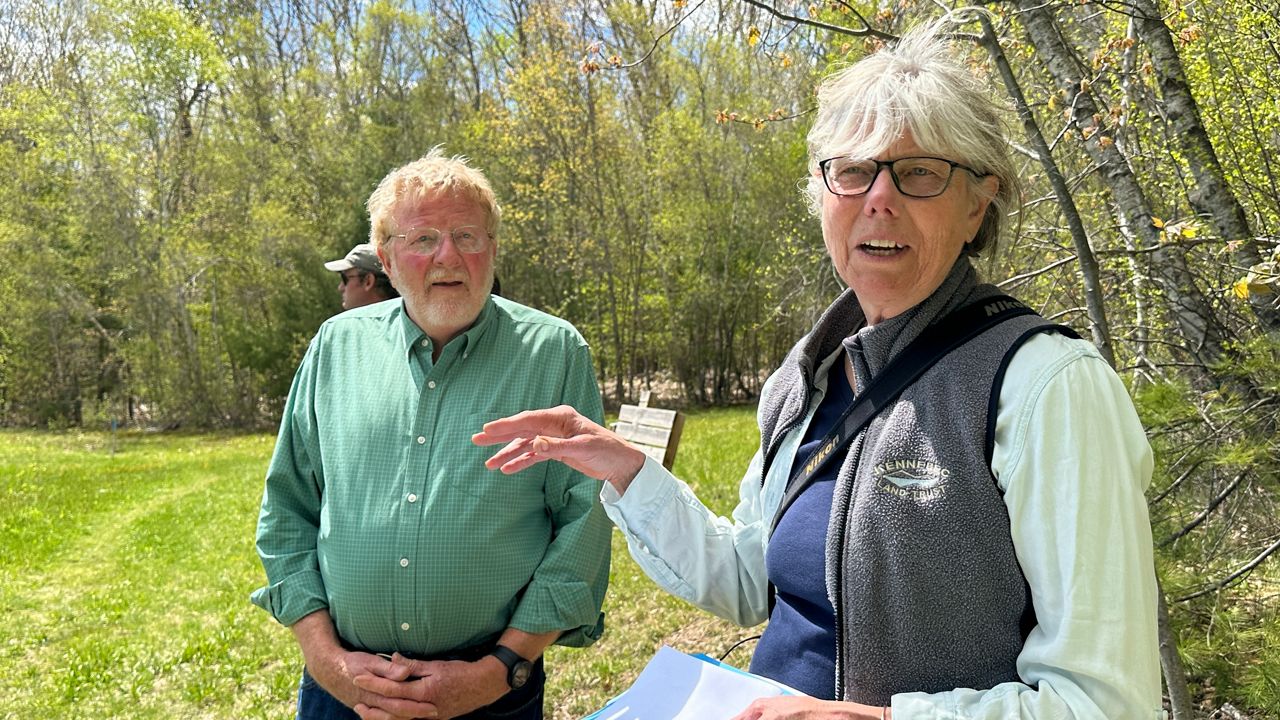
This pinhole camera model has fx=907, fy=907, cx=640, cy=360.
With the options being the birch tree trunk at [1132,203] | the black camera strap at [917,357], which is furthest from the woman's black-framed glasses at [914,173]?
the birch tree trunk at [1132,203]

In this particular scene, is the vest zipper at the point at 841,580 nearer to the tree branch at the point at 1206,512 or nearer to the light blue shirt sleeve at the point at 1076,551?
the light blue shirt sleeve at the point at 1076,551

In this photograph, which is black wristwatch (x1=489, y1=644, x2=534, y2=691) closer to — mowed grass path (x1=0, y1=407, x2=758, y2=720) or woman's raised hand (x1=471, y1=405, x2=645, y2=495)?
woman's raised hand (x1=471, y1=405, x2=645, y2=495)

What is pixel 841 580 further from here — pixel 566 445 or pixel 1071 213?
pixel 1071 213

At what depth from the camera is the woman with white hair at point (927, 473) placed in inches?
48.2

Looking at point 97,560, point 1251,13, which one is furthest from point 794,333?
point 1251,13

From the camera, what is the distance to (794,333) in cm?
2258

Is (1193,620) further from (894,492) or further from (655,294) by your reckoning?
(655,294)

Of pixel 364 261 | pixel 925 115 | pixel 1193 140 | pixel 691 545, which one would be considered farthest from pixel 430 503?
pixel 1193 140

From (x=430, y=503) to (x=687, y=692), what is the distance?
3.53 ft

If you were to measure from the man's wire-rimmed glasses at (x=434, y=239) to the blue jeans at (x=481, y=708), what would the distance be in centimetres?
120

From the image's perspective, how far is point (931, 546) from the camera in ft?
4.29

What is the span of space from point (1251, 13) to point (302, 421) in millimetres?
4118

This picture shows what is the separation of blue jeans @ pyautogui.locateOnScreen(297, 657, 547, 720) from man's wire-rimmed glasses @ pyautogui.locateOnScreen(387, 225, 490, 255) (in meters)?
1.20

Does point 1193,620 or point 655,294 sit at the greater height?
point 655,294
